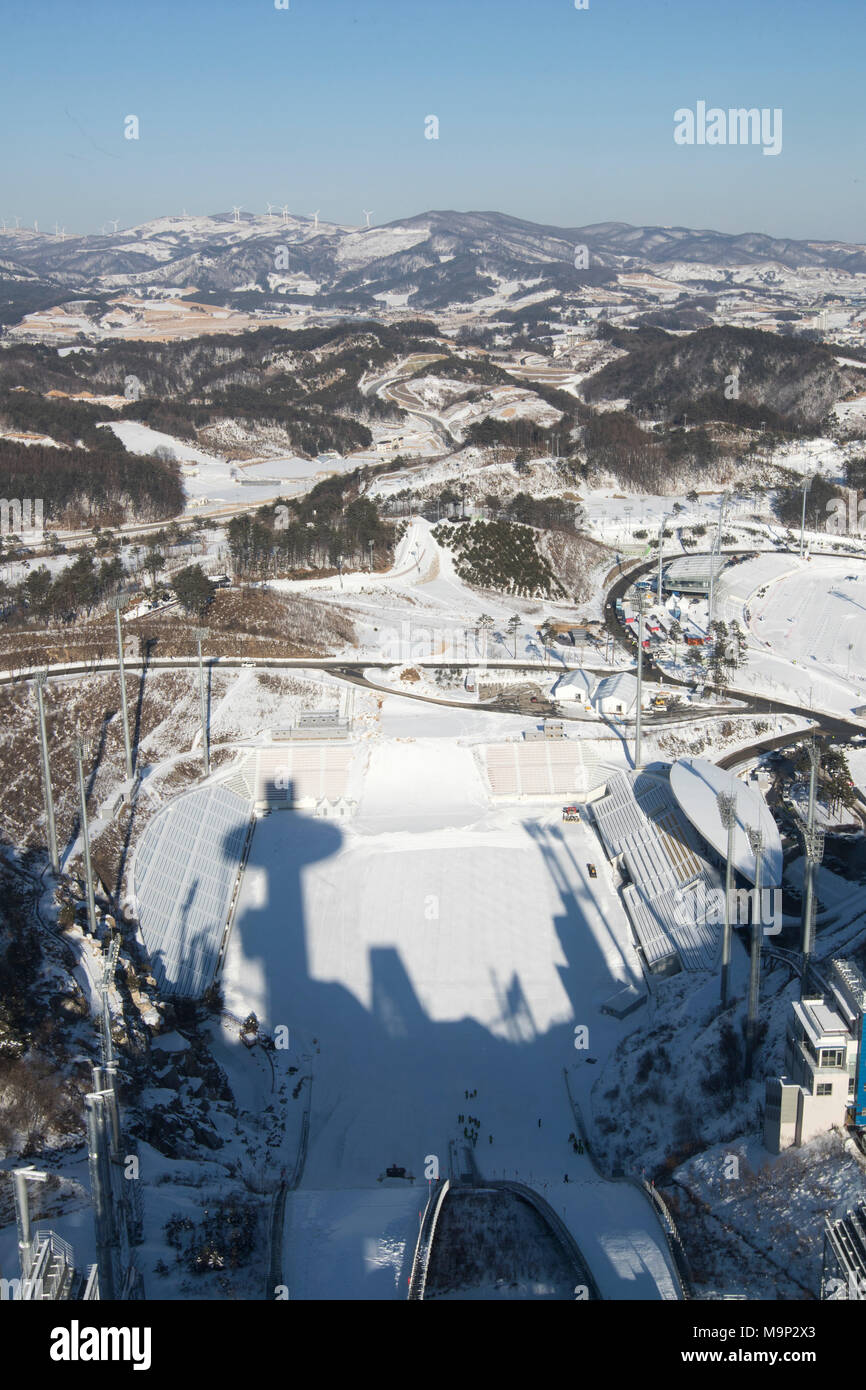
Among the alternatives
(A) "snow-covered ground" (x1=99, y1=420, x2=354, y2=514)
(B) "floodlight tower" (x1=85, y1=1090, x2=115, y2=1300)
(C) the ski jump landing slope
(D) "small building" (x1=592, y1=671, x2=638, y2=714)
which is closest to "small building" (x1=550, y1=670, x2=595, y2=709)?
(D) "small building" (x1=592, y1=671, x2=638, y2=714)

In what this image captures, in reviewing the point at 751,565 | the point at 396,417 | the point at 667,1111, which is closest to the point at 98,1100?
the point at 667,1111

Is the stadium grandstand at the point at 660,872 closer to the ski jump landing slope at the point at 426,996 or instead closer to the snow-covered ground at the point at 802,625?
the ski jump landing slope at the point at 426,996

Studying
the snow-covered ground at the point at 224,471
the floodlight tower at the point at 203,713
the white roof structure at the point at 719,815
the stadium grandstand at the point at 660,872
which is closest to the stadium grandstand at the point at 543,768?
the stadium grandstand at the point at 660,872

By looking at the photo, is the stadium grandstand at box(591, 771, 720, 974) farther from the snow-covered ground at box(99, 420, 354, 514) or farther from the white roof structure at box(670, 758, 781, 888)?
the snow-covered ground at box(99, 420, 354, 514)

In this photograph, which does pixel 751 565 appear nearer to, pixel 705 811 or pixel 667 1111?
pixel 705 811

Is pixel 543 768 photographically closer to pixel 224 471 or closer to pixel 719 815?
pixel 719 815

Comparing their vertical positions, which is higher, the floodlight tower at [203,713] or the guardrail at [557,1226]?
the floodlight tower at [203,713]
